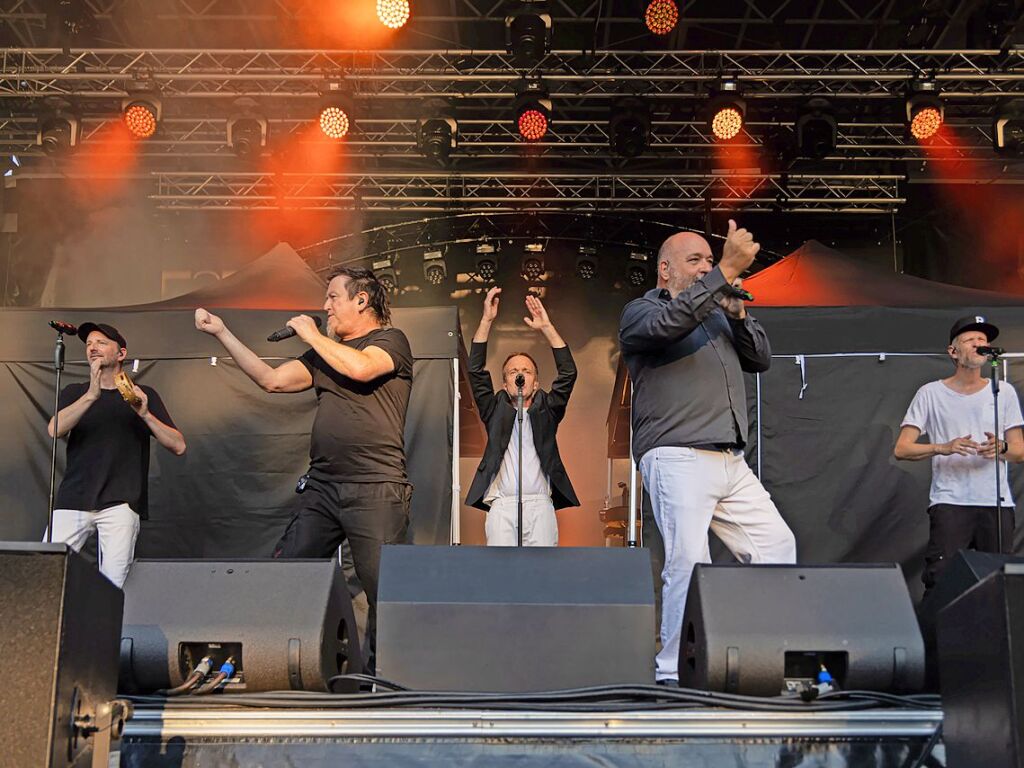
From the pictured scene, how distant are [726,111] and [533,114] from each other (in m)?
1.53

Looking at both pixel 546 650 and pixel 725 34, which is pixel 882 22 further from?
pixel 546 650

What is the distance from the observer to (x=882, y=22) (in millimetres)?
9680

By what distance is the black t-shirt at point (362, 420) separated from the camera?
174 inches

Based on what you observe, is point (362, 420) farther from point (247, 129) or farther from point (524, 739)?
point (247, 129)

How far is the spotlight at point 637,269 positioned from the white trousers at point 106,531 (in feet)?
23.7

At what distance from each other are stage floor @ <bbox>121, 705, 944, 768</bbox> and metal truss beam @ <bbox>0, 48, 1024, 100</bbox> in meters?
7.07

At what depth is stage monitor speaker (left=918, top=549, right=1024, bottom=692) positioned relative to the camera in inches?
127

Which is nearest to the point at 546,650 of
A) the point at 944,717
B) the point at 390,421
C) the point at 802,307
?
the point at 944,717

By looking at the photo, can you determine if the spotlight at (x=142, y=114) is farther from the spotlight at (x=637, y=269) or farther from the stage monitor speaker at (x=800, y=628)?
the stage monitor speaker at (x=800, y=628)

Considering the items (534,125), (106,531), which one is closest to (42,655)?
(106,531)

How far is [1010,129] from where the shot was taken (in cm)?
944

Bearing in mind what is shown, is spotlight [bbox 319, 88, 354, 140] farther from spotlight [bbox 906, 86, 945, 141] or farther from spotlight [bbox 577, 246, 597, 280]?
spotlight [bbox 906, 86, 945, 141]

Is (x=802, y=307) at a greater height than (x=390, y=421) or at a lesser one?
greater

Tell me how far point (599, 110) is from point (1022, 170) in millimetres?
4200
